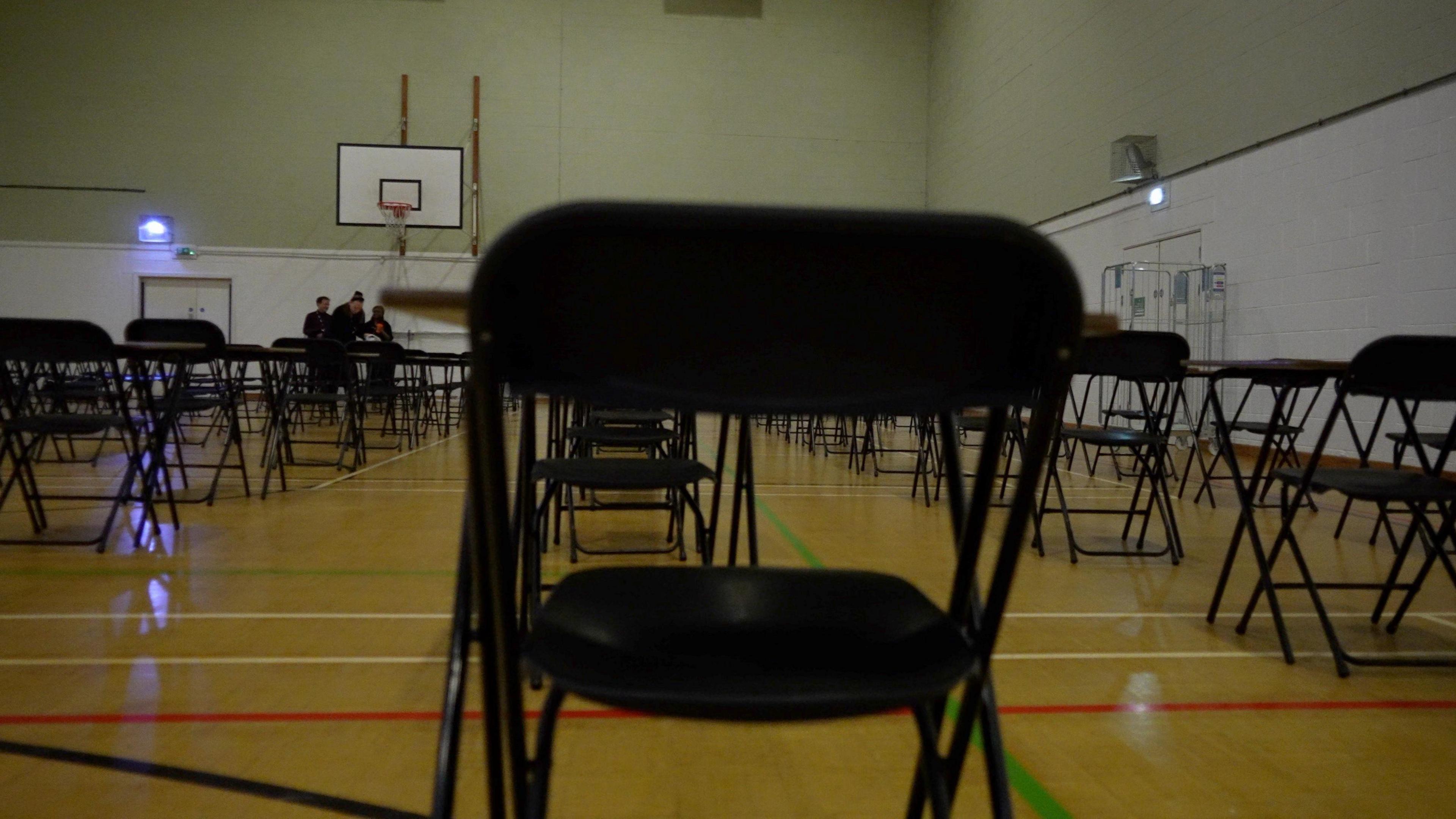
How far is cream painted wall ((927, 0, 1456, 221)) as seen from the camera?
555cm

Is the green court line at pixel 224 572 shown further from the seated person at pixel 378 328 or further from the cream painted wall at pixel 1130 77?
the seated person at pixel 378 328

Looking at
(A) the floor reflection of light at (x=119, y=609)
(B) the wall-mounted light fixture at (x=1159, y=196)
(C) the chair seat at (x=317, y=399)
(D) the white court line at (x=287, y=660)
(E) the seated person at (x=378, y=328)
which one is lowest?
(D) the white court line at (x=287, y=660)

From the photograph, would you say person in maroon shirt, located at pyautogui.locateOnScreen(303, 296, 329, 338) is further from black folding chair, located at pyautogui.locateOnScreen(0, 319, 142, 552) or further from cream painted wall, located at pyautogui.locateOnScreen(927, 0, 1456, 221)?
cream painted wall, located at pyautogui.locateOnScreen(927, 0, 1456, 221)

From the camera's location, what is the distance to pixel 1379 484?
214cm

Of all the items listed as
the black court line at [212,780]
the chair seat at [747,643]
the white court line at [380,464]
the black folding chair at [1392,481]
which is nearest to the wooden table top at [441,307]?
the chair seat at [747,643]

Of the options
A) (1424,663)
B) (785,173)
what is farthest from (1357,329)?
(785,173)

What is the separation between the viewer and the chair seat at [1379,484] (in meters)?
2.06

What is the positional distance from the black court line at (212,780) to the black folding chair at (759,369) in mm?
572

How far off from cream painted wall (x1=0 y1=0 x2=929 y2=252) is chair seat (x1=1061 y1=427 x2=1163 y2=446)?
829 cm

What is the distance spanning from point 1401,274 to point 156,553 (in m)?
6.65

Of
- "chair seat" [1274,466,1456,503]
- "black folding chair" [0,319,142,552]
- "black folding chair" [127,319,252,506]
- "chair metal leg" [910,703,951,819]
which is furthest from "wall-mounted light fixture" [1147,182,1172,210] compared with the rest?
"chair metal leg" [910,703,951,819]

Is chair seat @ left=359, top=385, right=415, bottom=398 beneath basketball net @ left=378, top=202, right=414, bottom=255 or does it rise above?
beneath

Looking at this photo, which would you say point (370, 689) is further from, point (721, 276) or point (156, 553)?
point (156, 553)

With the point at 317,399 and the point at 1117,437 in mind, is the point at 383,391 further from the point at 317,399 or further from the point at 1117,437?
the point at 1117,437
